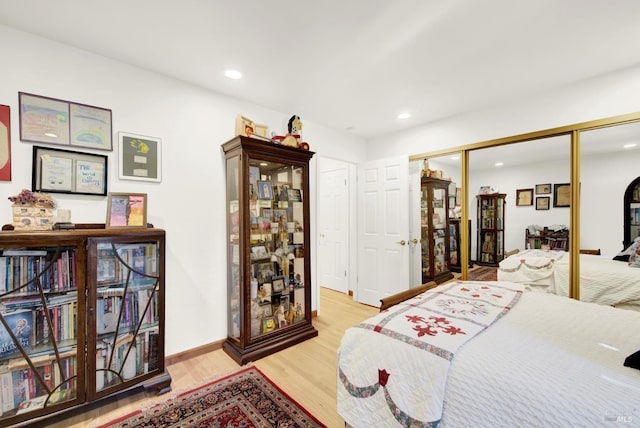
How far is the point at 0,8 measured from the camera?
1.57 m

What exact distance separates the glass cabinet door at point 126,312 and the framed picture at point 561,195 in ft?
11.8

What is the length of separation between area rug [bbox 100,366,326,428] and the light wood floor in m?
0.08

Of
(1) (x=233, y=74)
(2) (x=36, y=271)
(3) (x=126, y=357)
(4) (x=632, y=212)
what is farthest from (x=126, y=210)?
(4) (x=632, y=212)

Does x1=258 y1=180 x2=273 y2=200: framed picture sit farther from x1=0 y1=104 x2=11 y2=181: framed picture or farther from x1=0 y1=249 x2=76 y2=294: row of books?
x1=0 y1=104 x2=11 y2=181: framed picture

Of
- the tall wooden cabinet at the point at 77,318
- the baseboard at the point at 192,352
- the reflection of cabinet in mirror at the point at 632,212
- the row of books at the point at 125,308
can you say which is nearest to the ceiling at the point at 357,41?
the reflection of cabinet in mirror at the point at 632,212

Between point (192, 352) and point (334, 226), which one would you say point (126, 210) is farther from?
point (334, 226)

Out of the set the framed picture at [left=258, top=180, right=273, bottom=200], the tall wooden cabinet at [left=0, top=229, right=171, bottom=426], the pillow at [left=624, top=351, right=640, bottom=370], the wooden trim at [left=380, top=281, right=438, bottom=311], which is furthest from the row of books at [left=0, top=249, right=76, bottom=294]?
the pillow at [left=624, top=351, right=640, bottom=370]

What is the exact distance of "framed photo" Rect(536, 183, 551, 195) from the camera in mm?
2570

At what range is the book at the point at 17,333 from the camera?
5.01 ft

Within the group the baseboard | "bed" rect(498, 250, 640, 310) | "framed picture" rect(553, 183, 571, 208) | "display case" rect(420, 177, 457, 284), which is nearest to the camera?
"bed" rect(498, 250, 640, 310)

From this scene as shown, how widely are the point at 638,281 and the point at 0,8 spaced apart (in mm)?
4739

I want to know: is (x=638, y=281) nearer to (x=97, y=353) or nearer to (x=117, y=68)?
(x=97, y=353)

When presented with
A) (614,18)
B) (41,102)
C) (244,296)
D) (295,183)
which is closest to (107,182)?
(41,102)

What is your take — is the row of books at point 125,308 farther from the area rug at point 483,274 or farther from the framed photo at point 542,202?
the framed photo at point 542,202
